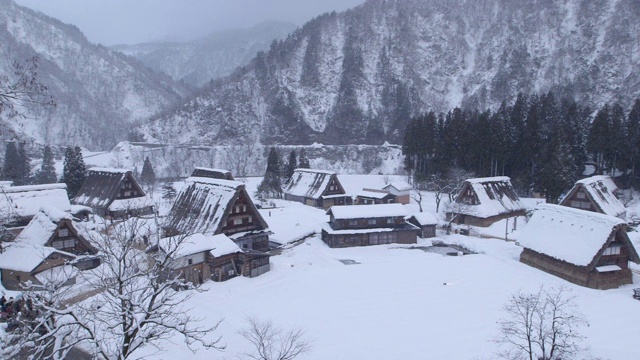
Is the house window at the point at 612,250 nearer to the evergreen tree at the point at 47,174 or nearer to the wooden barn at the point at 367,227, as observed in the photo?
the wooden barn at the point at 367,227

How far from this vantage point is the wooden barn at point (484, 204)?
38344mm

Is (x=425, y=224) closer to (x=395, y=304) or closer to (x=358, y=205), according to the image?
(x=358, y=205)

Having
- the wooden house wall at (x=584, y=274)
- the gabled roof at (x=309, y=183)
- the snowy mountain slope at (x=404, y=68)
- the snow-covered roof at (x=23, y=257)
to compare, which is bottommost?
the wooden house wall at (x=584, y=274)

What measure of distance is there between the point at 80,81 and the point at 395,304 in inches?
6306

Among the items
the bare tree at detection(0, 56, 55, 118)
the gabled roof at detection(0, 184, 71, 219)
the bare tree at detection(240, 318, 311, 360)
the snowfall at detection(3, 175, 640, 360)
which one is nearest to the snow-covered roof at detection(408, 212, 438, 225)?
the snowfall at detection(3, 175, 640, 360)

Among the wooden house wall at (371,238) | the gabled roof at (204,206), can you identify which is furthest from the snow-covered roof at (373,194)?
the gabled roof at (204,206)

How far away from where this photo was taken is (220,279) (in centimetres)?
2438

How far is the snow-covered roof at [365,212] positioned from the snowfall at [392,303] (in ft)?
10.1

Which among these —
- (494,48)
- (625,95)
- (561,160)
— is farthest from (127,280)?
(494,48)

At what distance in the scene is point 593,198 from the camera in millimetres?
33750

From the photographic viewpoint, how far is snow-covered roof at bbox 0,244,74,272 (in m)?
21.8

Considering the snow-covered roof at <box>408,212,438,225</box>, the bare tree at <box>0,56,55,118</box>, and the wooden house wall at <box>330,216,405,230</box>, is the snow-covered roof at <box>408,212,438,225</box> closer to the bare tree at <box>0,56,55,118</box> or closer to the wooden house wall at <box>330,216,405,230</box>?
the wooden house wall at <box>330,216,405,230</box>

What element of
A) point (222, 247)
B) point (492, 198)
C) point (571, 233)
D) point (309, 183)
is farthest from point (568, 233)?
point (309, 183)

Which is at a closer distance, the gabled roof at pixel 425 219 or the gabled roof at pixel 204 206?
the gabled roof at pixel 204 206
